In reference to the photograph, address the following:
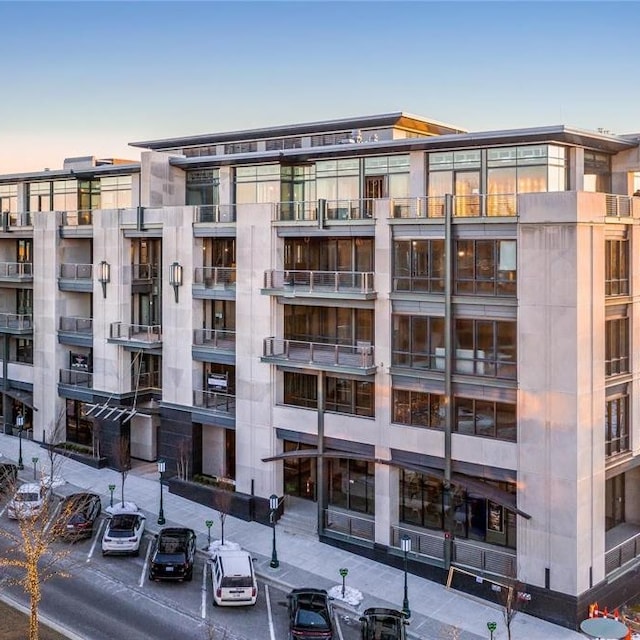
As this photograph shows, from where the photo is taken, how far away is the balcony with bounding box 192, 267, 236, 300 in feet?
123

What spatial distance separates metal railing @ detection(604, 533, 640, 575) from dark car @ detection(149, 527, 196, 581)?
15.5 m

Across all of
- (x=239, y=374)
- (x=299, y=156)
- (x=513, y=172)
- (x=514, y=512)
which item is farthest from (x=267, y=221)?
(x=514, y=512)

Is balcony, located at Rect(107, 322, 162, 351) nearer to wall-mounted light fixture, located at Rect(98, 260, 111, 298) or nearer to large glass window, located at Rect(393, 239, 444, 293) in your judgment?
wall-mounted light fixture, located at Rect(98, 260, 111, 298)

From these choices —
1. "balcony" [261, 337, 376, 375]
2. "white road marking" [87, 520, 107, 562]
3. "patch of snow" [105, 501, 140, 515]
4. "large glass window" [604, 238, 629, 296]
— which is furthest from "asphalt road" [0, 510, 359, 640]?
"large glass window" [604, 238, 629, 296]

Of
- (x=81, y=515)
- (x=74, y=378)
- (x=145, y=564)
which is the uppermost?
(x=74, y=378)

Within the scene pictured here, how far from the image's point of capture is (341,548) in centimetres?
3161

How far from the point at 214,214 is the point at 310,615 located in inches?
890

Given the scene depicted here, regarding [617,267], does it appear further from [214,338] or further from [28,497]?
[28,497]

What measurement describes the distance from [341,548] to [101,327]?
19944 mm

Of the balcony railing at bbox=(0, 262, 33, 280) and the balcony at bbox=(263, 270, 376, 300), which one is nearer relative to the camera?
the balcony at bbox=(263, 270, 376, 300)

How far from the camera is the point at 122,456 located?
38312 millimetres

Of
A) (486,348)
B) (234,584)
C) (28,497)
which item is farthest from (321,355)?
(28,497)

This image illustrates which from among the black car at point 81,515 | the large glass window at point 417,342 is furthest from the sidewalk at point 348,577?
the large glass window at point 417,342

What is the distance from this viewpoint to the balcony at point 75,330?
44.3 meters
